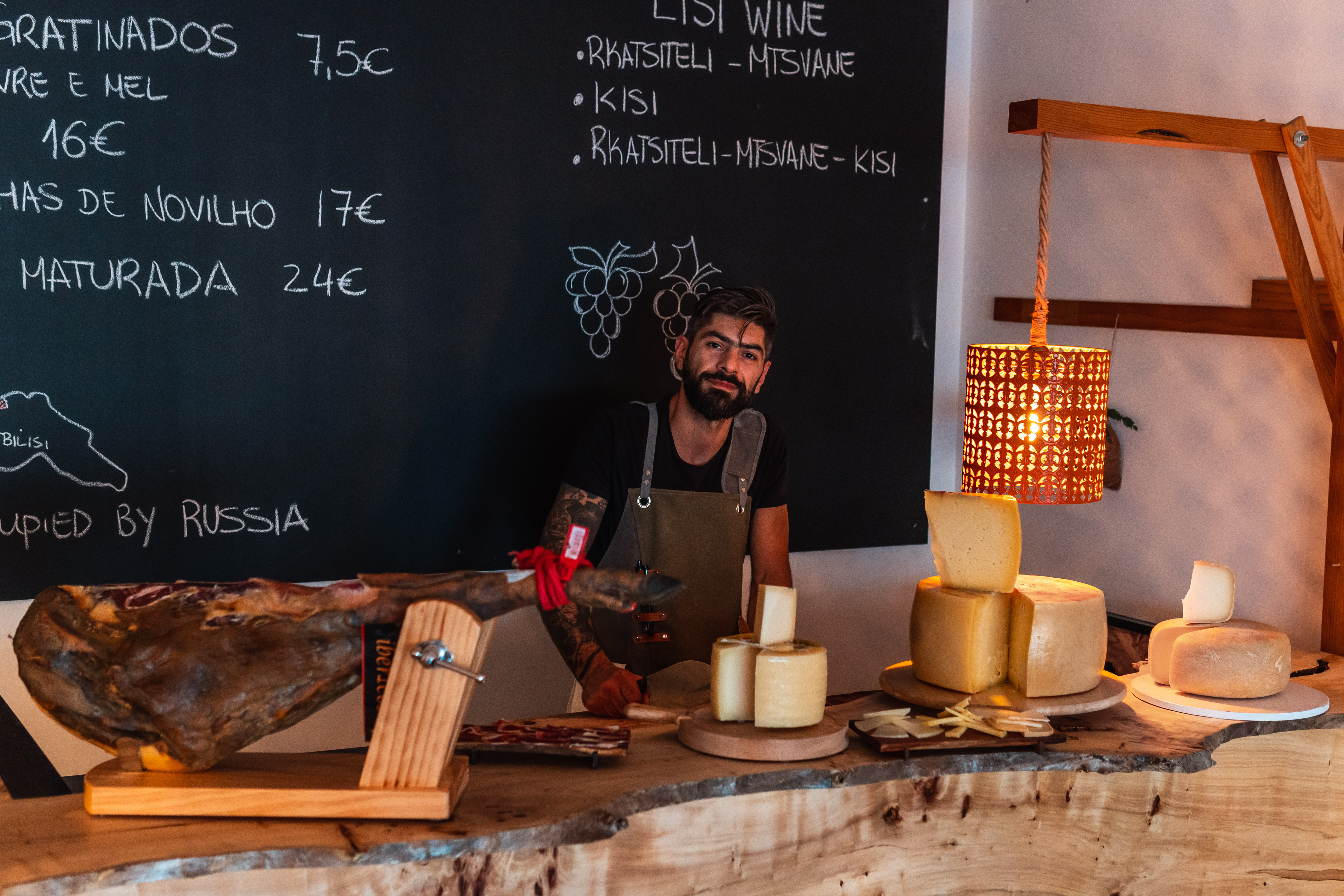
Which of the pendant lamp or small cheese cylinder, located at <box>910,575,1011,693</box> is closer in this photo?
small cheese cylinder, located at <box>910,575,1011,693</box>

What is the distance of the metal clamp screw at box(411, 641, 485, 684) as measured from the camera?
4.22 feet

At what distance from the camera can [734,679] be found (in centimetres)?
153

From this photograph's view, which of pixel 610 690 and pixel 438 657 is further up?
pixel 438 657

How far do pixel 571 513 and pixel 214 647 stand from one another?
3.66 feet

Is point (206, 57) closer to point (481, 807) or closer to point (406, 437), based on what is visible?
point (406, 437)

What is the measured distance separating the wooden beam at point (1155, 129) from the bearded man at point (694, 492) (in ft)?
2.12

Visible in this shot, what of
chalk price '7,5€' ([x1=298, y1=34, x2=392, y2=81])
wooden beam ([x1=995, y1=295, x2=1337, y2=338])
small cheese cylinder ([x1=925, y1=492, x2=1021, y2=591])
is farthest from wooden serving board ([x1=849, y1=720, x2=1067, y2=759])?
chalk price '7,5€' ([x1=298, y1=34, x2=392, y2=81])

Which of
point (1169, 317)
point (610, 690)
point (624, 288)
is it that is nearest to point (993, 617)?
point (610, 690)

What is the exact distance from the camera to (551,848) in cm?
136

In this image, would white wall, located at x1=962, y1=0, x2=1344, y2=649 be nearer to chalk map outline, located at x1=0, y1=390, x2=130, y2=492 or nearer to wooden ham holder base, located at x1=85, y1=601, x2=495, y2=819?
wooden ham holder base, located at x1=85, y1=601, x2=495, y2=819

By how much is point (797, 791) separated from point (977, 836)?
31cm

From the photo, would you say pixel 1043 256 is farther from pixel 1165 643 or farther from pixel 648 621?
pixel 648 621

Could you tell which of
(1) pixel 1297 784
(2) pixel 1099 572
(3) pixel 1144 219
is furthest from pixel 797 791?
(3) pixel 1144 219

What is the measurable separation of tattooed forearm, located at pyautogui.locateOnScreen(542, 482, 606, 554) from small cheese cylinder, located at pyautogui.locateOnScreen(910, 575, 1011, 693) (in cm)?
83
